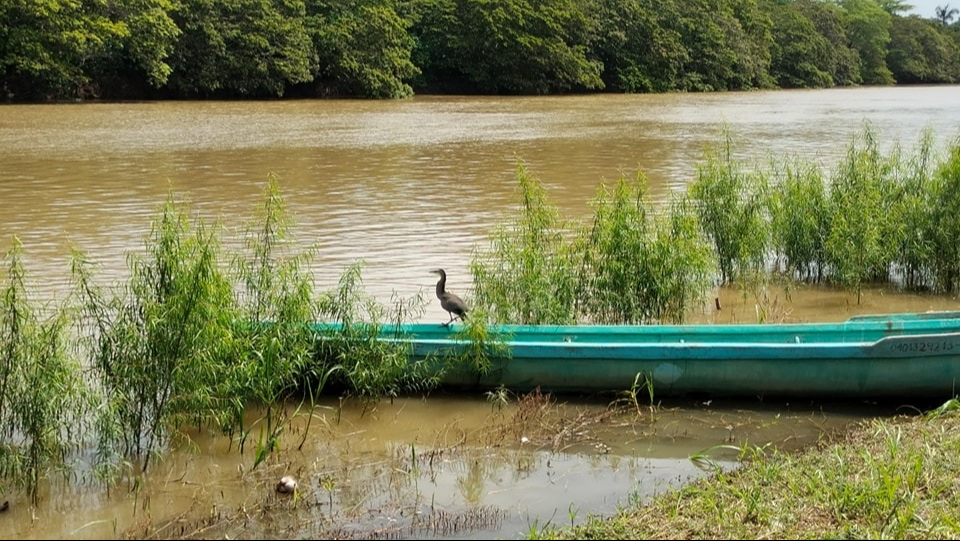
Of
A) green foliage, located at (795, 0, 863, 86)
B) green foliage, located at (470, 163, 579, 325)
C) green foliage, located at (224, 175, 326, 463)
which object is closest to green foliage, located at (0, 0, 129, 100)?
green foliage, located at (470, 163, 579, 325)

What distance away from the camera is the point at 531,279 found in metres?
8.18

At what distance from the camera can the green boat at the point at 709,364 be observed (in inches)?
276

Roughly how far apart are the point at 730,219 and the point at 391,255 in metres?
4.28

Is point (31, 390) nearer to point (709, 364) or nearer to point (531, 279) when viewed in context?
point (531, 279)

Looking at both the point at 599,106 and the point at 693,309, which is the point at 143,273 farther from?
the point at 599,106

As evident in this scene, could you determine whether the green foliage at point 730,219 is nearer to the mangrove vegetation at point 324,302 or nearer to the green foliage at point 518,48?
the mangrove vegetation at point 324,302

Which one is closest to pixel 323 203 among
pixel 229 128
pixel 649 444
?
pixel 649 444

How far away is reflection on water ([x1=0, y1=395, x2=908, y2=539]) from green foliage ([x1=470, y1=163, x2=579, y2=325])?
1.07 metres

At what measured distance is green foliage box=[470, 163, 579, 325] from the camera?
8141 mm

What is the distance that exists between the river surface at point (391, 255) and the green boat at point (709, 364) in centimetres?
18

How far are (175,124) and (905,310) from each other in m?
26.9

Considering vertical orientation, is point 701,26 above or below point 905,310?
above

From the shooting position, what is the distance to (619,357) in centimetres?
714

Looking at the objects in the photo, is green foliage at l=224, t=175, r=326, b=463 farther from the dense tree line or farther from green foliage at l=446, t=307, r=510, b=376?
the dense tree line
